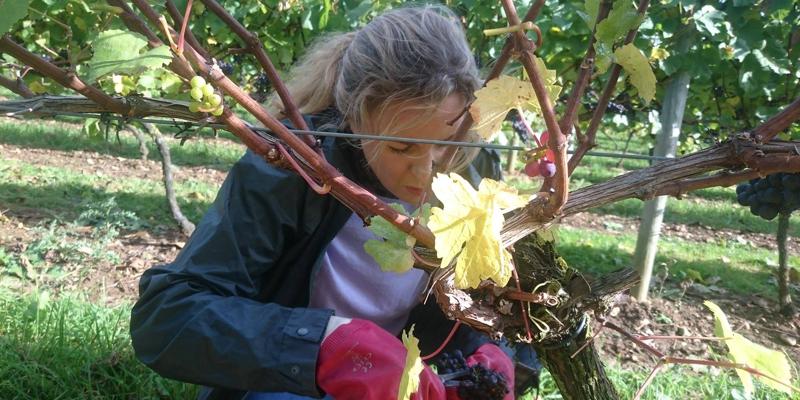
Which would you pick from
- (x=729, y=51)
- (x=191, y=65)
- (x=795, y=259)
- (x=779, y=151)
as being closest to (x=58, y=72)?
(x=191, y=65)

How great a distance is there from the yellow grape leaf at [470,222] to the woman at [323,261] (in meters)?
0.53

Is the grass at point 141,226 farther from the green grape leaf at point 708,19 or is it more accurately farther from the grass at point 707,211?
the green grape leaf at point 708,19

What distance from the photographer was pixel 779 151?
84cm

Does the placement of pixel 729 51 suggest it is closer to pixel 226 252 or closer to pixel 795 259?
pixel 795 259

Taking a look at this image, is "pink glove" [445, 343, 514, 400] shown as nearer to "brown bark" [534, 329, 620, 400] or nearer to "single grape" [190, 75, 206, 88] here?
"brown bark" [534, 329, 620, 400]

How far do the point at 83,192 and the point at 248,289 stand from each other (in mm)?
3932

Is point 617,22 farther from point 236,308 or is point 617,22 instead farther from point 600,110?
point 236,308

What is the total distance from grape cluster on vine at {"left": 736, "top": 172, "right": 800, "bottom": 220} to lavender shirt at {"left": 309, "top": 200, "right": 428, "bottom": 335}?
782mm

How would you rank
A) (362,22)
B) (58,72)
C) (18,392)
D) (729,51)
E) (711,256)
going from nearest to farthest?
1. (58,72)
2. (18,392)
3. (729,51)
4. (362,22)
5. (711,256)

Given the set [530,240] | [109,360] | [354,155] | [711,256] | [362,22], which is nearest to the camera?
[530,240]

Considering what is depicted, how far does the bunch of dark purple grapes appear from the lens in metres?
1.46

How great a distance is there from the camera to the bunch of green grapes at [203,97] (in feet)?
2.28

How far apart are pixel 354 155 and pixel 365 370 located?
58cm

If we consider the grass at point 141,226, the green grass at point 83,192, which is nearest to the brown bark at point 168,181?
the grass at point 141,226
